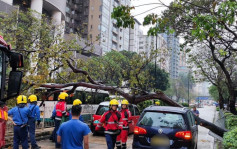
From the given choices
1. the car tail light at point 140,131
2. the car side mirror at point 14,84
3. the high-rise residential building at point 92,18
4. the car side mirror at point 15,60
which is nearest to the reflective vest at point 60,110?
the car tail light at point 140,131

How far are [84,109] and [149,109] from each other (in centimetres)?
1277

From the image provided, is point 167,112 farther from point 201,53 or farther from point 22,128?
point 201,53

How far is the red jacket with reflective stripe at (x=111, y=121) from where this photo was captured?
694 centimetres

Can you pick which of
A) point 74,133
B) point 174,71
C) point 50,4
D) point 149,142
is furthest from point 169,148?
point 174,71

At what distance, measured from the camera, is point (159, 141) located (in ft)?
20.6

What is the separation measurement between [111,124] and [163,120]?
4.77ft

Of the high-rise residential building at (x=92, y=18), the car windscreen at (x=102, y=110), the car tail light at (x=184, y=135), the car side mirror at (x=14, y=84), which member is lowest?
the car tail light at (x=184, y=135)

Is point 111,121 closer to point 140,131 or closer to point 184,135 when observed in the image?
point 140,131

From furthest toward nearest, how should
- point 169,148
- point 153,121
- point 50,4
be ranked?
point 50,4 < point 153,121 < point 169,148

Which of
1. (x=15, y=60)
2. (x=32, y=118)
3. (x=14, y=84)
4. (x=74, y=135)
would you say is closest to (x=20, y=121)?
(x=32, y=118)

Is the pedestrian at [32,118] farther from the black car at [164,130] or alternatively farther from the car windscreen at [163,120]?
the car windscreen at [163,120]

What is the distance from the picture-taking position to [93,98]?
23.9 meters

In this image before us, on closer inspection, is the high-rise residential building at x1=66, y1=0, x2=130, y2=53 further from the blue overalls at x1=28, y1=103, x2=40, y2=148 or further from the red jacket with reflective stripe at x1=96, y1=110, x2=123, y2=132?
the red jacket with reflective stripe at x1=96, y1=110, x2=123, y2=132

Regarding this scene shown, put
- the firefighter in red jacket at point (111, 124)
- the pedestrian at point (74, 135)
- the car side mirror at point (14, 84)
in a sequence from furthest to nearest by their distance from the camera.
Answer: the firefighter in red jacket at point (111, 124) < the car side mirror at point (14, 84) < the pedestrian at point (74, 135)
